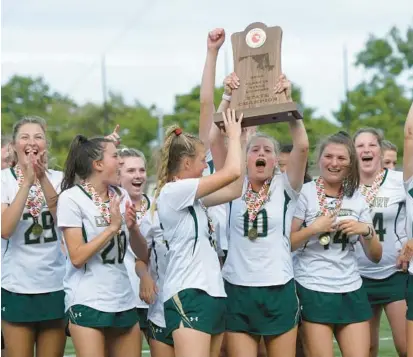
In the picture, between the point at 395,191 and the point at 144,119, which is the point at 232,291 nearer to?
the point at 395,191

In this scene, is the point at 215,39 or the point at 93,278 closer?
the point at 93,278

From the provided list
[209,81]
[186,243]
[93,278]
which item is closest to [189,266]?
[186,243]

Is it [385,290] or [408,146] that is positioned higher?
[408,146]

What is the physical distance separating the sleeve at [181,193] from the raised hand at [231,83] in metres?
0.71

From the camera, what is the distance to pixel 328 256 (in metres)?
6.39

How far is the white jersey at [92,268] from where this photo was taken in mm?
5863

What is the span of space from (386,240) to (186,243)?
219cm

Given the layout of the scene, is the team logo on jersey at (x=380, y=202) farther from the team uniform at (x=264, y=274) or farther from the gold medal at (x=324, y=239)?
the team uniform at (x=264, y=274)

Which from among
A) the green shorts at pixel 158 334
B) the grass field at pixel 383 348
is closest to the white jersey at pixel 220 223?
the green shorts at pixel 158 334

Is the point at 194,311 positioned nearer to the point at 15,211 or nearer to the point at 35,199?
the point at 15,211

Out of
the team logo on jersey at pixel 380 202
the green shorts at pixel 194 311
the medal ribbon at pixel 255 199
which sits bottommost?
the green shorts at pixel 194 311

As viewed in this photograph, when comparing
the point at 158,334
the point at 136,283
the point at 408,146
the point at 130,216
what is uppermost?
A: the point at 408,146

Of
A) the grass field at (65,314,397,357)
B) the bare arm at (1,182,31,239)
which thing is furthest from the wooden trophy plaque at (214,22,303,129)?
the grass field at (65,314,397,357)

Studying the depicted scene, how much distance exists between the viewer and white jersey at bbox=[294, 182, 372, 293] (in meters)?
6.40
